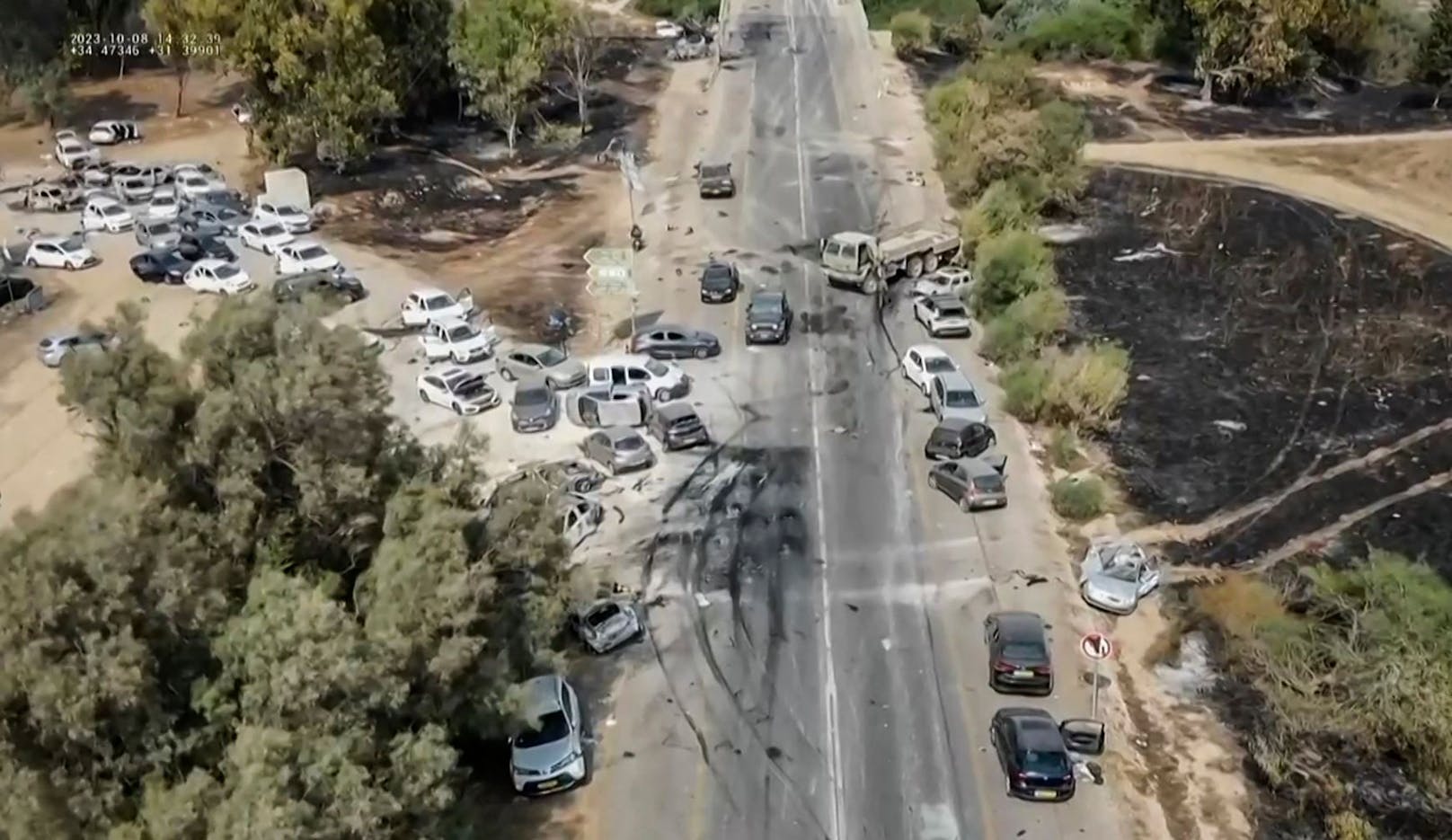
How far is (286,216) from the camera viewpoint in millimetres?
54562

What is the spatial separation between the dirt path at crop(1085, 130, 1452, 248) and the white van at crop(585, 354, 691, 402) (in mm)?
33166

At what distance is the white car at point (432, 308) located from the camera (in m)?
44.6

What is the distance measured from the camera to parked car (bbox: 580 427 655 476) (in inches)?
1410

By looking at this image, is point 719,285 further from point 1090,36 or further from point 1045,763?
point 1090,36

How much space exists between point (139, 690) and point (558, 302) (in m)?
31.0

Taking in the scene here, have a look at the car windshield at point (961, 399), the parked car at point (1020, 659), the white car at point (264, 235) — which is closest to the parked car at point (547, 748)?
the parked car at point (1020, 659)

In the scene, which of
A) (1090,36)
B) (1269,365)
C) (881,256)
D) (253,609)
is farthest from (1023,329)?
(1090,36)

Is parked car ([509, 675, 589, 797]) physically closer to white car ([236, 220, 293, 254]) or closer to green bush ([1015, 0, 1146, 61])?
white car ([236, 220, 293, 254])

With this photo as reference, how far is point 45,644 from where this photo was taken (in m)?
17.6

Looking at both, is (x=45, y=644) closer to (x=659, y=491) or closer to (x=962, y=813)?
(x=962, y=813)

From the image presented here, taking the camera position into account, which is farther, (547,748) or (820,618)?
(820,618)

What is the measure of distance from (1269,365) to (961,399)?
38.5ft

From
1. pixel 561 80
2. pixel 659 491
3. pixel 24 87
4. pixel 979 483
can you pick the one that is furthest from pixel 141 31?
pixel 979 483

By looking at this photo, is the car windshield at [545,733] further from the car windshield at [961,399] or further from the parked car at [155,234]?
the parked car at [155,234]
